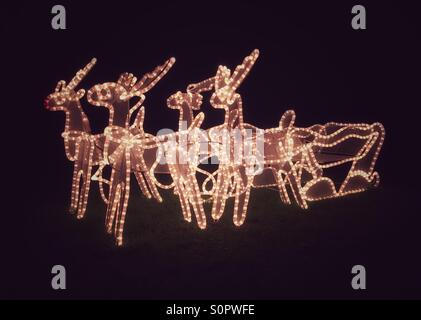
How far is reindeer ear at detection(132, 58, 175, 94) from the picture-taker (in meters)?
6.04

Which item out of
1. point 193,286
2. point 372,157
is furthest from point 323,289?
point 372,157

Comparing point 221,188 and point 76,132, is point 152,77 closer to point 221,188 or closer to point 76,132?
point 76,132

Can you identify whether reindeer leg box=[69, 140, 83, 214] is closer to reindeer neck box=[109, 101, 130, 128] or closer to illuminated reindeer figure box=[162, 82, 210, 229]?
reindeer neck box=[109, 101, 130, 128]

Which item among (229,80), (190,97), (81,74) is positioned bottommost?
(229,80)

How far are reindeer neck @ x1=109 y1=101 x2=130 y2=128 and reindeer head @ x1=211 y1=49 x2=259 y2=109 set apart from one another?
1.20 metres

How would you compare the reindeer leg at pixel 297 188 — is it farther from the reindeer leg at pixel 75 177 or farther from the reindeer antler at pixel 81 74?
the reindeer antler at pixel 81 74

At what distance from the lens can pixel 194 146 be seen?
6.61m

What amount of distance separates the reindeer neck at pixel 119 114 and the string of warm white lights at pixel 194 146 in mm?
13

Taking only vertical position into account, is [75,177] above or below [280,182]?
above

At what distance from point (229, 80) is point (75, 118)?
231cm

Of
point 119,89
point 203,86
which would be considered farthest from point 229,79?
point 119,89

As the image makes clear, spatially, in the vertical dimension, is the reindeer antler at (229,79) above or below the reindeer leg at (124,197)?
above

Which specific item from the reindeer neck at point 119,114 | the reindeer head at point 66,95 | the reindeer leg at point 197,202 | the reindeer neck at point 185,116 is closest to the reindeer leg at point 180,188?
the reindeer leg at point 197,202

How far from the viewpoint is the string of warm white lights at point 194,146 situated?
6.09 meters
